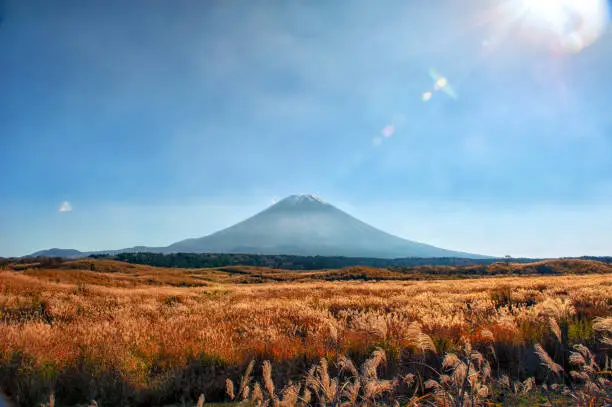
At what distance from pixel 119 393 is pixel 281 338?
3055 mm

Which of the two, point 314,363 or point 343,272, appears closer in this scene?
point 314,363

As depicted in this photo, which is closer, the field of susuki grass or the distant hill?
the field of susuki grass

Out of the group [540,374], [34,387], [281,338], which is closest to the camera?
[34,387]

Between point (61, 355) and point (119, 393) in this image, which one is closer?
point (119, 393)

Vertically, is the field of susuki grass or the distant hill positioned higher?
the field of susuki grass

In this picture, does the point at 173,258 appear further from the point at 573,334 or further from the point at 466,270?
the point at 573,334

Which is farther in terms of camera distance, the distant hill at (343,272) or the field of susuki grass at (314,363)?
the distant hill at (343,272)

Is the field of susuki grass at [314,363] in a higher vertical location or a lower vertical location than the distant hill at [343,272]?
higher

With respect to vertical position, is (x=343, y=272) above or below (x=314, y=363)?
below

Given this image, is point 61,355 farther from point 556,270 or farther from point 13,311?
point 556,270

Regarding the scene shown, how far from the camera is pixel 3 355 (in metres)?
5.68

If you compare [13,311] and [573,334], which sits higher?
[573,334]

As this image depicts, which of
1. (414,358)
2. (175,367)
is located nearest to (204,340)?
(175,367)

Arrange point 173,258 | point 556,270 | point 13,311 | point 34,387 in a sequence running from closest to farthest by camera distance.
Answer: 1. point 34,387
2. point 13,311
3. point 556,270
4. point 173,258
